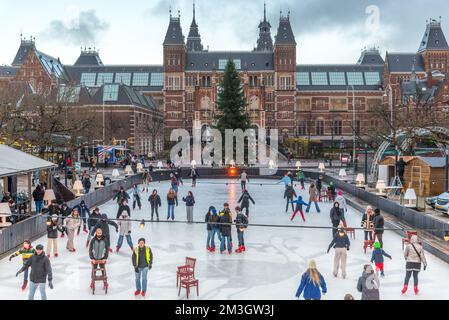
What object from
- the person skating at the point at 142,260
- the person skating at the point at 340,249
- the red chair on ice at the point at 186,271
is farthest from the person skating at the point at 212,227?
the person skating at the point at 142,260

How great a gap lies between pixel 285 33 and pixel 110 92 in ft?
106

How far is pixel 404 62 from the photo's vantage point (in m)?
80.9

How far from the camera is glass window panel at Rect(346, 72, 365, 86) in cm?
8606

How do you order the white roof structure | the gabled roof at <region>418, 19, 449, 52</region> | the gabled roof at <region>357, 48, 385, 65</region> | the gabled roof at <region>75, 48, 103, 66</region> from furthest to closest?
the gabled roof at <region>357, 48, 385, 65</region>
the gabled roof at <region>75, 48, 103, 66</region>
the gabled roof at <region>418, 19, 449, 52</region>
the white roof structure

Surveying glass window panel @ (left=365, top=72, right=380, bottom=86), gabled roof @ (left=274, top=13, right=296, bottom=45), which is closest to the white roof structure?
gabled roof @ (left=274, top=13, right=296, bottom=45)

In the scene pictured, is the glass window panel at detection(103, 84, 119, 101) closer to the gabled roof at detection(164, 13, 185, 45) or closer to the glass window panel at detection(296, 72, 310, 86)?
the gabled roof at detection(164, 13, 185, 45)

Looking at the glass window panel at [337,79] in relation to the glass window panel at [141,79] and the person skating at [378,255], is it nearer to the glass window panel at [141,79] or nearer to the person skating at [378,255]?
the glass window panel at [141,79]

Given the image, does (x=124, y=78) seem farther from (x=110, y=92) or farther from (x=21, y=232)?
(x=21, y=232)

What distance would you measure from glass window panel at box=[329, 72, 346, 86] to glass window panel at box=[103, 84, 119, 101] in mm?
38272

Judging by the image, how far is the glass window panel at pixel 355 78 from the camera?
86062 mm

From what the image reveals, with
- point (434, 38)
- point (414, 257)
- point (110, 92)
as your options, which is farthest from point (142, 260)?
point (434, 38)

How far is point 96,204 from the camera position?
76.1 ft
